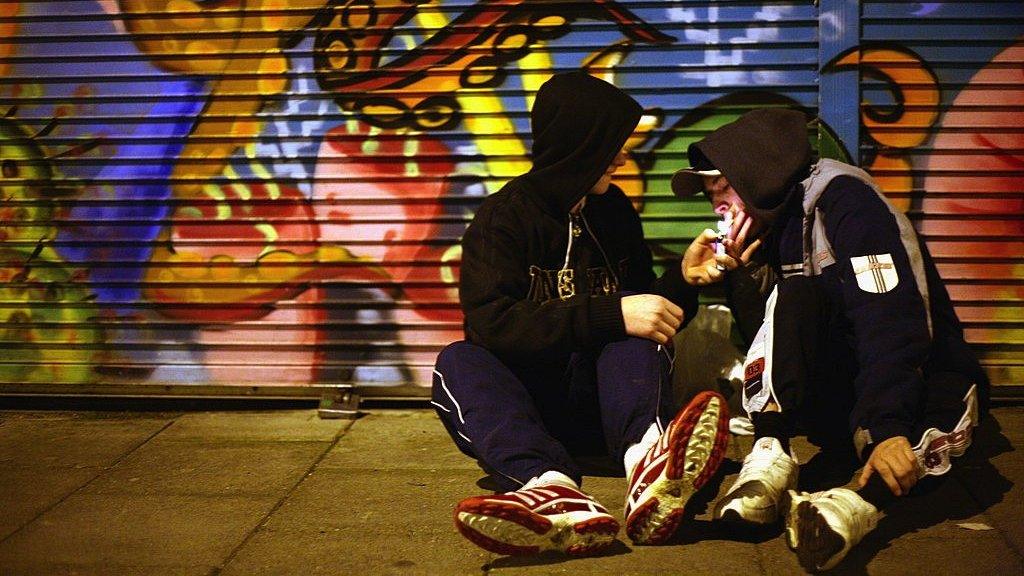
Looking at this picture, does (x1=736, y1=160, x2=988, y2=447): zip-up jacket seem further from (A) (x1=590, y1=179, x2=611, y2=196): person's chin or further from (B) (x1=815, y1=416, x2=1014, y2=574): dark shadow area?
(A) (x1=590, y1=179, x2=611, y2=196): person's chin

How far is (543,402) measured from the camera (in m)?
4.02

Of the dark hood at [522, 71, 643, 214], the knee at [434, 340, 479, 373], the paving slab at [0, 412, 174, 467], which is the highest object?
the dark hood at [522, 71, 643, 214]

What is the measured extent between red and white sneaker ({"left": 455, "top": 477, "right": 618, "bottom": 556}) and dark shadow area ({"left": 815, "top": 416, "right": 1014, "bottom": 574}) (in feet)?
2.31

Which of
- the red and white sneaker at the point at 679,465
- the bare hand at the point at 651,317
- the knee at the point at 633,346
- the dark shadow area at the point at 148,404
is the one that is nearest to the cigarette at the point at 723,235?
the bare hand at the point at 651,317

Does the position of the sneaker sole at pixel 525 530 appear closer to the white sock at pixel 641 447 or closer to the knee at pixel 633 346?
the white sock at pixel 641 447

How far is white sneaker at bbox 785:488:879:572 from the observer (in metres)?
3.02

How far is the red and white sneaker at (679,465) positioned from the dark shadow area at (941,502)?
0.47 meters

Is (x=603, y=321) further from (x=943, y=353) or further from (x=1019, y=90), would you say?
(x=1019, y=90)

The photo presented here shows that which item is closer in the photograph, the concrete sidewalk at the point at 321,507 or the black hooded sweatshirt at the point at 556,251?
the concrete sidewalk at the point at 321,507

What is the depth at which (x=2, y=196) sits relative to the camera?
514 cm

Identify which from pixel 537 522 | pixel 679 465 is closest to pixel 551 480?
→ pixel 537 522

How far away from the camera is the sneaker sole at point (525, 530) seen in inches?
120

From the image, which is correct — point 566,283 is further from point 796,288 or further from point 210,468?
point 210,468

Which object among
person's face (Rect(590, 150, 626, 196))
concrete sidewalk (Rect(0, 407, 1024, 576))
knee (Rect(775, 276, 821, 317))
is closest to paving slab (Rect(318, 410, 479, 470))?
concrete sidewalk (Rect(0, 407, 1024, 576))
